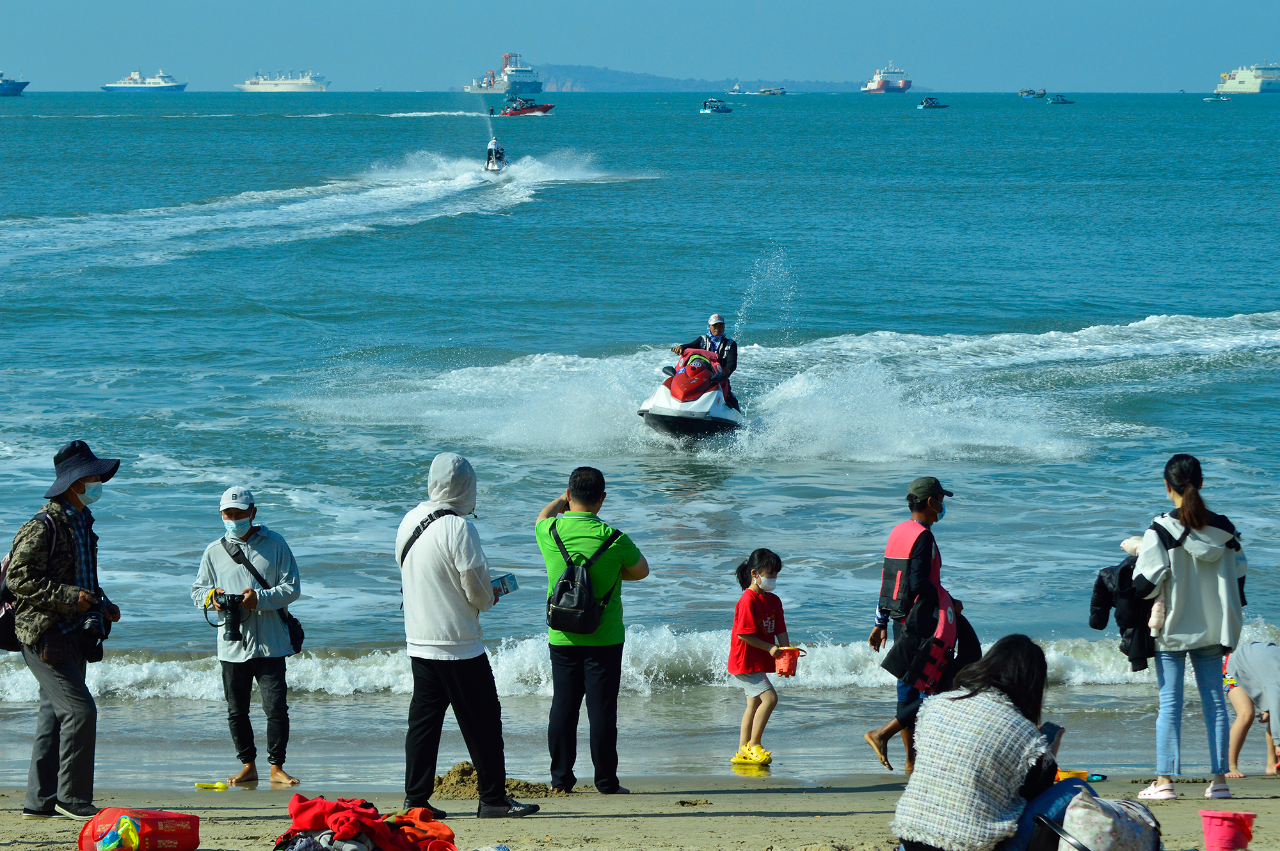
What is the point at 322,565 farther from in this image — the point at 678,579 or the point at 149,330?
the point at 149,330

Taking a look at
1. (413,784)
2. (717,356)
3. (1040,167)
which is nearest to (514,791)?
(413,784)

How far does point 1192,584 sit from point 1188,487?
1.51 feet

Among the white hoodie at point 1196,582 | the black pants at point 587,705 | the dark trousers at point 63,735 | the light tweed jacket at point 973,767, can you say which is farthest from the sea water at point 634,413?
the light tweed jacket at point 973,767

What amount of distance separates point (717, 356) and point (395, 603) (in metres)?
6.42

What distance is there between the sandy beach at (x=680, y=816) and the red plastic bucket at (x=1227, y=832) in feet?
1.00

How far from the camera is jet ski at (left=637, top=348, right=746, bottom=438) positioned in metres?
15.9

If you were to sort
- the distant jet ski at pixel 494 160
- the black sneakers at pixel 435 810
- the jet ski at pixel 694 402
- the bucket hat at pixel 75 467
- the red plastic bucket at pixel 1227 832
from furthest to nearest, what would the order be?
the distant jet ski at pixel 494 160, the jet ski at pixel 694 402, the bucket hat at pixel 75 467, the black sneakers at pixel 435 810, the red plastic bucket at pixel 1227 832

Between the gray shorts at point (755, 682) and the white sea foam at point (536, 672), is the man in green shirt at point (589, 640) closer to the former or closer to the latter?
the gray shorts at point (755, 682)

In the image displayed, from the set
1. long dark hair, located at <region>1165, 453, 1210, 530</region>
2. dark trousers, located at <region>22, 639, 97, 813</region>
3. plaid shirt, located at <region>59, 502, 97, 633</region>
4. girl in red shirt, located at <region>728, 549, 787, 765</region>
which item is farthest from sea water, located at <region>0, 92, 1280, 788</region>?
long dark hair, located at <region>1165, 453, 1210, 530</region>

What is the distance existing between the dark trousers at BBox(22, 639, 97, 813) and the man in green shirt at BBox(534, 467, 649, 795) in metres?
1.99

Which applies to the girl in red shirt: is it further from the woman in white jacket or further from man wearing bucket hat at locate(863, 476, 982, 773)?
the woman in white jacket

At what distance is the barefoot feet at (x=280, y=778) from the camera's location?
6309mm

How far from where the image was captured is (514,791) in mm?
5922

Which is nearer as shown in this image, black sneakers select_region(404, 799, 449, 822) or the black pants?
black sneakers select_region(404, 799, 449, 822)
